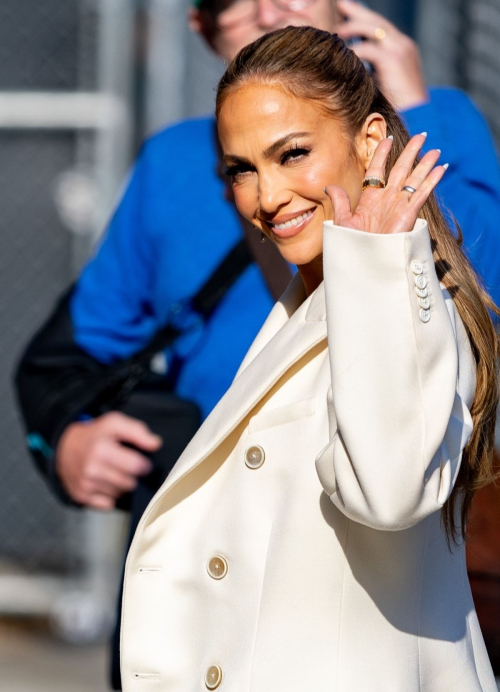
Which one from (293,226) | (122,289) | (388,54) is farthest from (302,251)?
(122,289)

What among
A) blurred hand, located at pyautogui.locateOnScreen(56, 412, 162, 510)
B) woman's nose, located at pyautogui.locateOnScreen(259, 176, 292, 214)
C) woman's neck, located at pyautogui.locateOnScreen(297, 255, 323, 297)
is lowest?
blurred hand, located at pyautogui.locateOnScreen(56, 412, 162, 510)

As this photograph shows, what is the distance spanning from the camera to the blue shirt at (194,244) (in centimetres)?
220

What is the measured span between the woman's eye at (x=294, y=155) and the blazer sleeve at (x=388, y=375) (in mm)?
258

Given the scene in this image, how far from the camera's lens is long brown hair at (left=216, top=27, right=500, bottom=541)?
1.53m

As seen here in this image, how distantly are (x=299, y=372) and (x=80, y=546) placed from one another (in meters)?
3.34

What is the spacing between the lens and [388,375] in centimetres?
129

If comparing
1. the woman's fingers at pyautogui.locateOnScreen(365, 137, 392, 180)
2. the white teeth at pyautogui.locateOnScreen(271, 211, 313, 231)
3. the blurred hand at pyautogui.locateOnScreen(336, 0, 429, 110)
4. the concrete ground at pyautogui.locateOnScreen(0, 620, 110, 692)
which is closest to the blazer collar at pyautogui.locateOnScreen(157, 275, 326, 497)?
the white teeth at pyautogui.locateOnScreen(271, 211, 313, 231)

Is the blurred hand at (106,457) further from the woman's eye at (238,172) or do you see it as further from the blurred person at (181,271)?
the woman's eye at (238,172)

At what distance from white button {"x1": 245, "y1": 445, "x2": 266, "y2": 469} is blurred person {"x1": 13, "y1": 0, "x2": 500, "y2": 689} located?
2.17 feet

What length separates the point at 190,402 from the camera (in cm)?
224

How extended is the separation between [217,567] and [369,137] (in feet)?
2.33

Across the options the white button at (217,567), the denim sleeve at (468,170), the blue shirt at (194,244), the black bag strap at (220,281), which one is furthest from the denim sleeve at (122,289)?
the white button at (217,567)

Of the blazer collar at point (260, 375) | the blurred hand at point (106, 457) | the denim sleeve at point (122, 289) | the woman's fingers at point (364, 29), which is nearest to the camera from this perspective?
the blazer collar at point (260, 375)

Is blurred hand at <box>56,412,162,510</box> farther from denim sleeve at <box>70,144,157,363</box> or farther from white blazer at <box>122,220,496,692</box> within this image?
white blazer at <box>122,220,496,692</box>
